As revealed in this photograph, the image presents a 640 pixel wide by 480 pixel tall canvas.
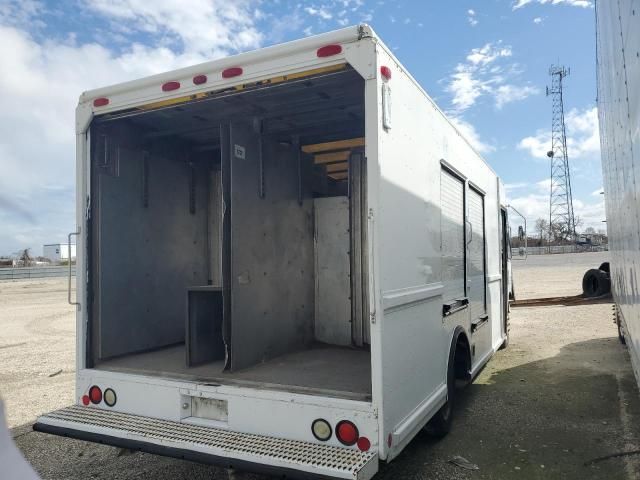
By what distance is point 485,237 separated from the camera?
5926 millimetres

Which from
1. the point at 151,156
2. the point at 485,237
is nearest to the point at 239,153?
the point at 151,156

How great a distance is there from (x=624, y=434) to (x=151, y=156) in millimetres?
4846

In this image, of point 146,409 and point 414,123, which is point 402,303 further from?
point 146,409

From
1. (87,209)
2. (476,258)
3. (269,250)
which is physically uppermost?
(87,209)

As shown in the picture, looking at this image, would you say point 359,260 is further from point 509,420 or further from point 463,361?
point 509,420

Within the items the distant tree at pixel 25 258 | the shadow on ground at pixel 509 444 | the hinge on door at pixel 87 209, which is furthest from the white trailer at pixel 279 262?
the distant tree at pixel 25 258

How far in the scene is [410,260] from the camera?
10.6ft

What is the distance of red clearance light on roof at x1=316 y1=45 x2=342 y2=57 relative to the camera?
2877 mm

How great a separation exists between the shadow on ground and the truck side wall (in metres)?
0.58

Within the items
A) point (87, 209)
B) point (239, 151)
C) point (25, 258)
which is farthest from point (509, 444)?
point (25, 258)

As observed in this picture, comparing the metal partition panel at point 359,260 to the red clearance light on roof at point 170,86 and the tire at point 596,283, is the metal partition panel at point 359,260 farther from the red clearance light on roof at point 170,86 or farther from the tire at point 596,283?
the tire at point 596,283

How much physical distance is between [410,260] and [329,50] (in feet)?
4.48

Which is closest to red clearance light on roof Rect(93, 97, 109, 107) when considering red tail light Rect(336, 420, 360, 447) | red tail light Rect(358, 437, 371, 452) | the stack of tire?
red tail light Rect(336, 420, 360, 447)

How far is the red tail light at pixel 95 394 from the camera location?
3.68 meters
